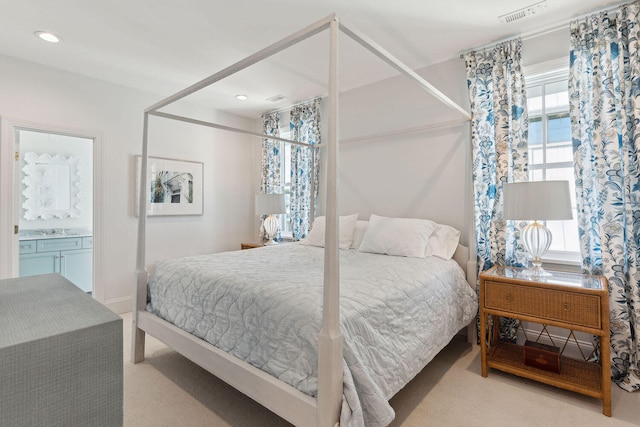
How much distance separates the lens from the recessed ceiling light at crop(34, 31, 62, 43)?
8.50ft

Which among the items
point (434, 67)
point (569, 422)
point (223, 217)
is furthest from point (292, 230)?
point (569, 422)

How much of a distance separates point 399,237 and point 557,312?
120cm

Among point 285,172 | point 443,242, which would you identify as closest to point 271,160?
point 285,172

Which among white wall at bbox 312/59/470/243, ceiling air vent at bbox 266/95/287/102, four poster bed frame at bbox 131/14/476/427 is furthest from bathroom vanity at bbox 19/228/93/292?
white wall at bbox 312/59/470/243

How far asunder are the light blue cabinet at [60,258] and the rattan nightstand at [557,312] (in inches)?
175

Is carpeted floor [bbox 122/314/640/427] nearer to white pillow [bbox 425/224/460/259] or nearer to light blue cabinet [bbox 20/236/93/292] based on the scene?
white pillow [bbox 425/224/460/259]

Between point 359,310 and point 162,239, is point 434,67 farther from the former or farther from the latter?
point 162,239

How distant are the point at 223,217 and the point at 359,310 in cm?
359

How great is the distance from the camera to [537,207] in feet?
6.92

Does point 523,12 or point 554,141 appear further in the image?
point 554,141

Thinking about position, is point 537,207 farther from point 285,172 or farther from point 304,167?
point 285,172

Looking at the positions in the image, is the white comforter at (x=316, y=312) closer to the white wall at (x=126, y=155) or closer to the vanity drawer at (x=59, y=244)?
the white wall at (x=126, y=155)

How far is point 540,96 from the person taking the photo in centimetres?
268

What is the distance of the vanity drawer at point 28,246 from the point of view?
3.88m
